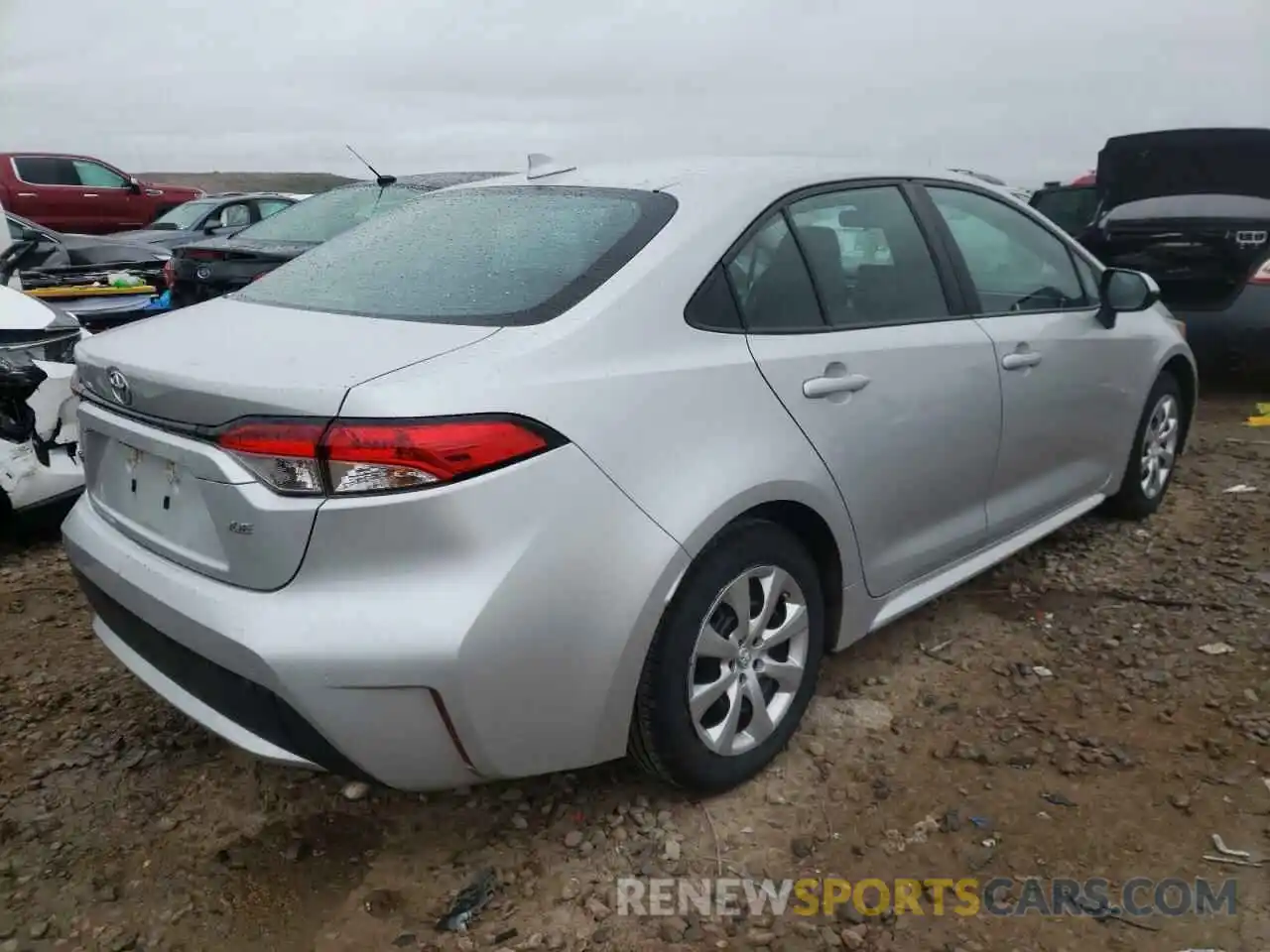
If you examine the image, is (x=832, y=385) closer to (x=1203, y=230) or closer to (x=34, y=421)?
(x=34, y=421)

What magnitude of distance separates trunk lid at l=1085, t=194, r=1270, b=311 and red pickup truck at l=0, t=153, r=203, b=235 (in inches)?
586

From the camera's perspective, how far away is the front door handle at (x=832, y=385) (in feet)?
7.82

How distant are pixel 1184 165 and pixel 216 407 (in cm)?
738

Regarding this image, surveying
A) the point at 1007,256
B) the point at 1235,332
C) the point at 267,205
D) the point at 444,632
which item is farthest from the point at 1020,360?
the point at 267,205

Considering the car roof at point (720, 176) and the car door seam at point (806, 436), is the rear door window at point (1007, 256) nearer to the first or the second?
the car roof at point (720, 176)

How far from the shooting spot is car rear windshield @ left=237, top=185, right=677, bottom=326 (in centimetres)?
216

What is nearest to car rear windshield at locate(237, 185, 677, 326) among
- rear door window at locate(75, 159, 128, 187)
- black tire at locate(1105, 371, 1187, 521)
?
black tire at locate(1105, 371, 1187, 521)

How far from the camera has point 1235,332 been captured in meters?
5.91

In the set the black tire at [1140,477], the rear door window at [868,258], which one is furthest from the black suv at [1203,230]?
the rear door window at [868,258]

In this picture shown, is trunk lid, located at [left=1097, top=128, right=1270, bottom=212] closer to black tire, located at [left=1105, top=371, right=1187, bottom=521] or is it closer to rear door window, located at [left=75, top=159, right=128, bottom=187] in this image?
black tire, located at [left=1105, top=371, right=1187, bottom=521]

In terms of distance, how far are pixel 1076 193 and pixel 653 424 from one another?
28.0 feet

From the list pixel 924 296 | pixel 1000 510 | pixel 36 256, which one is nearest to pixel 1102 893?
pixel 1000 510

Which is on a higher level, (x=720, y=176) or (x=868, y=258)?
(x=720, y=176)

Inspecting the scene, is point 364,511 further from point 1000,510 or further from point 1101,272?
point 1101,272
